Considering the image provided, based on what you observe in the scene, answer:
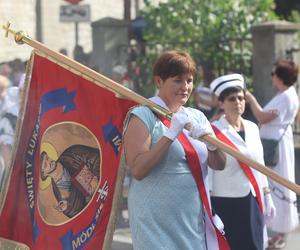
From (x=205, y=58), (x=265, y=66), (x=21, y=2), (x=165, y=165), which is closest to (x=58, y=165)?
(x=165, y=165)

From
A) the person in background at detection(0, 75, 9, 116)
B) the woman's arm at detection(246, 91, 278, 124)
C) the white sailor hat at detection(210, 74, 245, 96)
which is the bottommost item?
the woman's arm at detection(246, 91, 278, 124)

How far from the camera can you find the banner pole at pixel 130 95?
4.52 m

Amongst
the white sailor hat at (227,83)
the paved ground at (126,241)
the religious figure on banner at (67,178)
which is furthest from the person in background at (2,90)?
the religious figure on banner at (67,178)

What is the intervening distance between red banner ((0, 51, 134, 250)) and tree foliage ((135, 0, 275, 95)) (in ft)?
29.7

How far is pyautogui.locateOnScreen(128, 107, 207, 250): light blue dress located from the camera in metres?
4.63

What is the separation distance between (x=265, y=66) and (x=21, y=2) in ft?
33.4

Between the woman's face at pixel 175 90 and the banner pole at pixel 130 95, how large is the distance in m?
0.11

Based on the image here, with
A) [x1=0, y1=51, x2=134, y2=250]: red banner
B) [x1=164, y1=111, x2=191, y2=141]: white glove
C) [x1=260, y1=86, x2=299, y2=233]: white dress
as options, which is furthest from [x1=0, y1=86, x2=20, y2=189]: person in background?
[x1=164, y1=111, x2=191, y2=141]: white glove

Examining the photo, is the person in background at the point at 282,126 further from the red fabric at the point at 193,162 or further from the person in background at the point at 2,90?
the red fabric at the point at 193,162

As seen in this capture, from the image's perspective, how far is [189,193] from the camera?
4672mm

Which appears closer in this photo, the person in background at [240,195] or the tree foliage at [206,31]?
the person in background at [240,195]

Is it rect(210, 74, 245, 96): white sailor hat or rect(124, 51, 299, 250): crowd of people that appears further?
rect(210, 74, 245, 96): white sailor hat

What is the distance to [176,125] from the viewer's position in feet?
14.7

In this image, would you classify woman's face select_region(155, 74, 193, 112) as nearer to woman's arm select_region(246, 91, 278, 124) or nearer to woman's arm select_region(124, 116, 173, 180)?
woman's arm select_region(124, 116, 173, 180)
